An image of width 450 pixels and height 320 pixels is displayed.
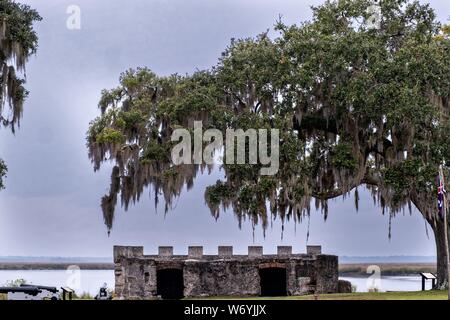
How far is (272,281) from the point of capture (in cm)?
4269

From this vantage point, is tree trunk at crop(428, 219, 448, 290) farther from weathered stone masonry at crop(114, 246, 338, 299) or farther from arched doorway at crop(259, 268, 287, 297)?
arched doorway at crop(259, 268, 287, 297)

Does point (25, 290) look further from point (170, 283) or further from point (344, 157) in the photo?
point (170, 283)

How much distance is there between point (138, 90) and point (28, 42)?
9362mm

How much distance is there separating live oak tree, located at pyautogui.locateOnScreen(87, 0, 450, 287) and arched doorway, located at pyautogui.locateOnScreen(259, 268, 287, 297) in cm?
518

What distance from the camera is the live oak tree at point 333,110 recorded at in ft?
114

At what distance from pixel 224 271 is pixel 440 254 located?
9424 mm

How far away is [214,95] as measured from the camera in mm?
37562

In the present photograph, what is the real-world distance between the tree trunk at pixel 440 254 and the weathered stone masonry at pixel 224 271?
5.84 metres

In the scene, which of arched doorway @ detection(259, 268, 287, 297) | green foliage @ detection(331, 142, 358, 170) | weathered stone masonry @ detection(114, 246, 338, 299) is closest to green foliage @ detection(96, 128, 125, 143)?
weathered stone masonry @ detection(114, 246, 338, 299)

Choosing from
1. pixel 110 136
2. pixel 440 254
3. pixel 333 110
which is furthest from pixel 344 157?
pixel 110 136

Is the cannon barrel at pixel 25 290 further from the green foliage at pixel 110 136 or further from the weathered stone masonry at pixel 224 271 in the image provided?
the weathered stone masonry at pixel 224 271

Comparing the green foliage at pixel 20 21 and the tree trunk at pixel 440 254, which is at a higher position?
the green foliage at pixel 20 21

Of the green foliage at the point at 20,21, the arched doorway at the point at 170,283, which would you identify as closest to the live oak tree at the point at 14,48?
the green foliage at the point at 20,21
